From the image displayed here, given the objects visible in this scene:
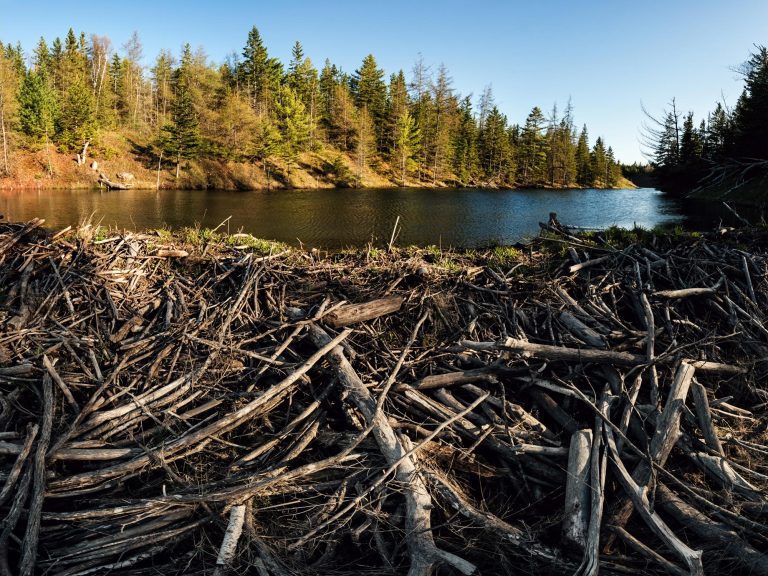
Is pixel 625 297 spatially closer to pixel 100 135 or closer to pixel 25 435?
pixel 25 435

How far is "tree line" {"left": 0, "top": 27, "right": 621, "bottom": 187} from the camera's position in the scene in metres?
58.9

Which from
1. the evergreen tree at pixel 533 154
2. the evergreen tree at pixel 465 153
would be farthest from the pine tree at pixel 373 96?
the evergreen tree at pixel 533 154

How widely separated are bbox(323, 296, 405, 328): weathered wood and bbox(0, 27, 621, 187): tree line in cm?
6351

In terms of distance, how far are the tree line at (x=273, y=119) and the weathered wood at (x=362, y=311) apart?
6351 centimetres

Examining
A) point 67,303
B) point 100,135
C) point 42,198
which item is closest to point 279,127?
point 100,135

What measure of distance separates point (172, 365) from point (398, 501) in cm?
270

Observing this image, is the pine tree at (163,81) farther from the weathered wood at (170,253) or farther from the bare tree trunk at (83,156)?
the weathered wood at (170,253)

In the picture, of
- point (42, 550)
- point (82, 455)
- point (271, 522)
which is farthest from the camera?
point (82, 455)

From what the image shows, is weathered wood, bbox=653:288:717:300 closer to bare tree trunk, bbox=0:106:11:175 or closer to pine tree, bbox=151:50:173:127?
bare tree trunk, bbox=0:106:11:175

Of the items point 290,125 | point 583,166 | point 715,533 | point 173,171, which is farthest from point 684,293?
point 583,166

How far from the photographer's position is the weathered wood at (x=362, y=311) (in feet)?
17.9

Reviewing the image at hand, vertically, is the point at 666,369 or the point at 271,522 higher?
the point at 666,369

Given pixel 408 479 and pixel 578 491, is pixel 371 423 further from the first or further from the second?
pixel 578 491

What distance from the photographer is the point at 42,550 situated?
3246 millimetres
